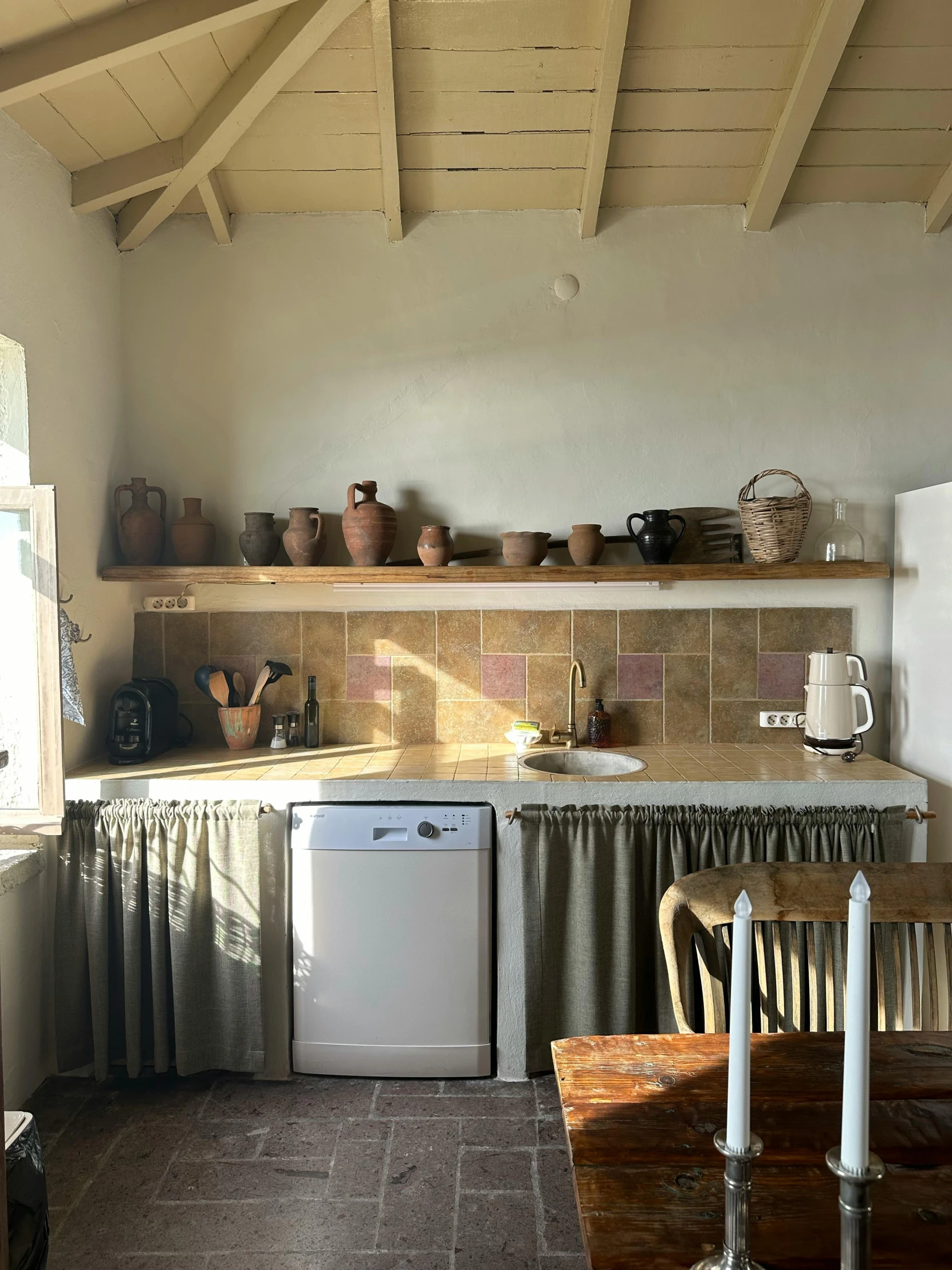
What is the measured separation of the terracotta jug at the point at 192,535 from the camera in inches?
127

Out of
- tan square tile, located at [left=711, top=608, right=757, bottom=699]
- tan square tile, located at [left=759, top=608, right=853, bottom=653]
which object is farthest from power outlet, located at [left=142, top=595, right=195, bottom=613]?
tan square tile, located at [left=759, top=608, right=853, bottom=653]

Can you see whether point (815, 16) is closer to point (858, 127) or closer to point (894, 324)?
point (858, 127)

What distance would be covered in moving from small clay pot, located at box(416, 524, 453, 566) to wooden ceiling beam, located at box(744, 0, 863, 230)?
1.55 m

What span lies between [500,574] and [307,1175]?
5.89 ft

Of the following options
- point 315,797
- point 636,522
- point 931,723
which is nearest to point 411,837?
point 315,797

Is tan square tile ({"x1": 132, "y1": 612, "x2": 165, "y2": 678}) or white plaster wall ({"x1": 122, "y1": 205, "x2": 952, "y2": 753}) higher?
white plaster wall ({"x1": 122, "y1": 205, "x2": 952, "y2": 753})

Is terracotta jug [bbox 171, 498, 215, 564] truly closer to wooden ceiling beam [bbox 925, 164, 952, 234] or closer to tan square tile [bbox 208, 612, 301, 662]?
tan square tile [bbox 208, 612, 301, 662]

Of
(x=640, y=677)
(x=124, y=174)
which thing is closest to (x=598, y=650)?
(x=640, y=677)

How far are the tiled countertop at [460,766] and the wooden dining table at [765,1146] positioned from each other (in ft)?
4.67

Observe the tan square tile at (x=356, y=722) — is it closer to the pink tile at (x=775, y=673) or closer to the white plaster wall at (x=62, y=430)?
the white plaster wall at (x=62, y=430)

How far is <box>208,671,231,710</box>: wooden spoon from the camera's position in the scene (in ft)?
10.4

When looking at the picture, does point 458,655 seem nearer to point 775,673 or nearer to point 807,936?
point 775,673

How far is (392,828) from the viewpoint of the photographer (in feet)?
8.89

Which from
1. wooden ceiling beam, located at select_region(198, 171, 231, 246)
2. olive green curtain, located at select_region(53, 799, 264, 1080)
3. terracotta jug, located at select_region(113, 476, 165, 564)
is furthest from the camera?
terracotta jug, located at select_region(113, 476, 165, 564)
